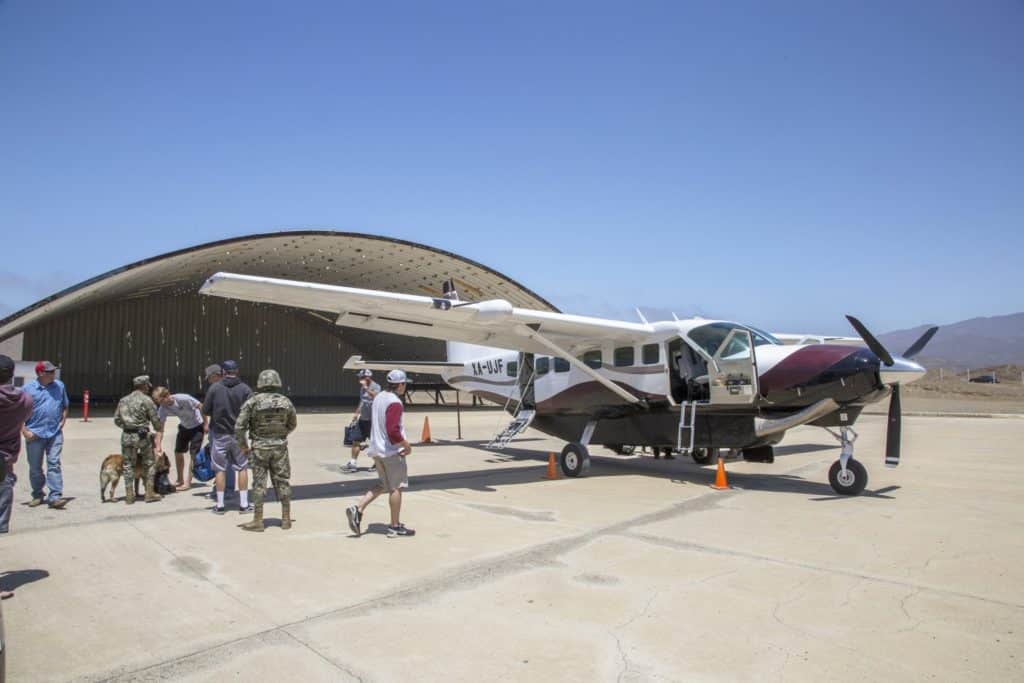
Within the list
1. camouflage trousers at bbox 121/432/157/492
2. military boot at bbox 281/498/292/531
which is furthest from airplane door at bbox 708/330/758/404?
camouflage trousers at bbox 121/432/157/492

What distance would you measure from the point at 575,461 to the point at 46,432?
7.60 meters

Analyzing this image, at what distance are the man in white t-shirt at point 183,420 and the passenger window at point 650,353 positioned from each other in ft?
22.9

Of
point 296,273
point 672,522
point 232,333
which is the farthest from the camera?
point 232,333

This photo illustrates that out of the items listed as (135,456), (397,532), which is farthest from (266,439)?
(135,456)

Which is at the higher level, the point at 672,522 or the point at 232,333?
the point at 232,333

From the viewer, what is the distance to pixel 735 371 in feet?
32.7

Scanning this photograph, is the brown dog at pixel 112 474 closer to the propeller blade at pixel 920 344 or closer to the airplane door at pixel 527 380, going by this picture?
the airplane door at pixel 527 380

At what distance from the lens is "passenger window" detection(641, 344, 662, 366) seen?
1112 centimetres

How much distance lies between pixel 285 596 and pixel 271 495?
460 centimetres

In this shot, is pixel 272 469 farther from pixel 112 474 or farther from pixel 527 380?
pixel 527 380

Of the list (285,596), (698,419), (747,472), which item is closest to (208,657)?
(285,596)

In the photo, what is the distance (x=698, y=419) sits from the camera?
10695 mm

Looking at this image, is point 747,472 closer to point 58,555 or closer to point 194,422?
point 194,422

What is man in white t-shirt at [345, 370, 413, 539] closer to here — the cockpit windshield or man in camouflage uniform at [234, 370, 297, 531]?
man in camouflage uniform at [234, 370, 297, 531]
